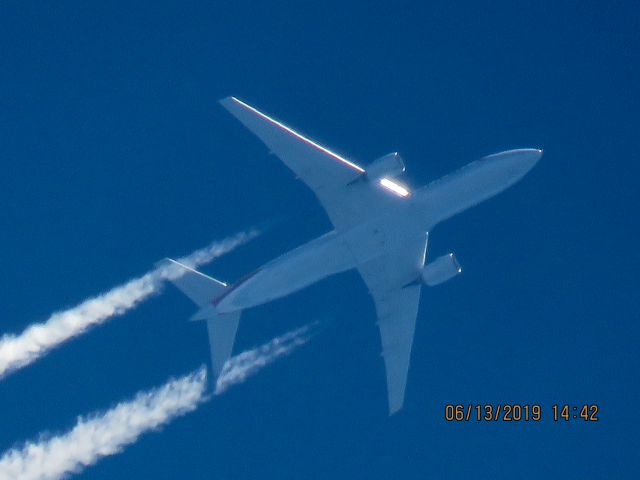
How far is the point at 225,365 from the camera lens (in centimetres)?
5359

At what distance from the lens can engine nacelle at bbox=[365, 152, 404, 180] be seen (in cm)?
4916

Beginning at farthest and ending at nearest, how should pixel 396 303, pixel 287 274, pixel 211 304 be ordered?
1. pixel 396 303
2. pixel 211 304
3. pixel 287 274

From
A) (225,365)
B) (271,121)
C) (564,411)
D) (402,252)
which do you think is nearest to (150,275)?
(225,365)

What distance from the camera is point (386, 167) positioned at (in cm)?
4931

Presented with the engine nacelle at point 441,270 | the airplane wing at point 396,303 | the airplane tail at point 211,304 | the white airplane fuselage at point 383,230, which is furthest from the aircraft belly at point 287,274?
the engine nacelle at point 441,270

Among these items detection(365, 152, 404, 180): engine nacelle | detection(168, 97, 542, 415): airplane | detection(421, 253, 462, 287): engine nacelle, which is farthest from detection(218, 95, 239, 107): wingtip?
detection(421, 253, 462, 287): engine nacelle

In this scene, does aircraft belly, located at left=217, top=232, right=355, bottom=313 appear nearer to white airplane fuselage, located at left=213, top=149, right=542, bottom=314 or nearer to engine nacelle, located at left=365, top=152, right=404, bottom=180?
→ white airplane fuselage, located at left=213, top=149, right=542, bottom=314

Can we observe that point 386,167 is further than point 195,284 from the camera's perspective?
No

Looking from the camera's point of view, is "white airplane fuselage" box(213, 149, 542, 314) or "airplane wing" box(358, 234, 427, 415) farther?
"airplane wing" box(358, 234, 427, 415)

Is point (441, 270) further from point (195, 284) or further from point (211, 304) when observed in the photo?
point (195, 284)

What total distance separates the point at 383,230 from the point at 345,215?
8.05 feet

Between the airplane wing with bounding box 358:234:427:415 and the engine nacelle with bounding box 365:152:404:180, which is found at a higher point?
the engine nacelle with bounding box 365:152:404:180

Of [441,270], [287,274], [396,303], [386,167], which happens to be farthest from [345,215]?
[396,303]

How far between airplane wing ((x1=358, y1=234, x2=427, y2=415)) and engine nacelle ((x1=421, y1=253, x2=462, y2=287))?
161 cm
